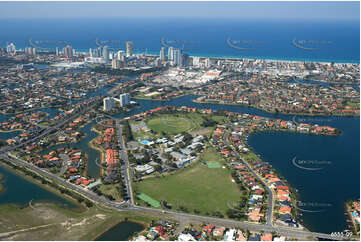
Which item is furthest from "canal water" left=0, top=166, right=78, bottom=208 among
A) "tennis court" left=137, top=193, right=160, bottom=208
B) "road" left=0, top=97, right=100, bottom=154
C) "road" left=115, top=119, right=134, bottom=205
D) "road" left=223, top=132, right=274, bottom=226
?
"road" left=223, top=132, right=274, bottom=226

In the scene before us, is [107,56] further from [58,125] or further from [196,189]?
[196,189]

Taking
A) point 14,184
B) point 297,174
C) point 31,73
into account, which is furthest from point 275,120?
point 31,73

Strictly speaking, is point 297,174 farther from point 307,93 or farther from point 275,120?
point 307,93

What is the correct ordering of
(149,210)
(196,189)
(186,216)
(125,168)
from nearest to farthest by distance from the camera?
(186,216)
(149,210)
(196,189)
(125,168)

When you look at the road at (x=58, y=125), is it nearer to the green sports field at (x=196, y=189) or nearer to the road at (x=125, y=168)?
the road at (x=125, y=168)

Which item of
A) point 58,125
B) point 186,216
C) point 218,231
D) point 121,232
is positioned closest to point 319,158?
point 218,231

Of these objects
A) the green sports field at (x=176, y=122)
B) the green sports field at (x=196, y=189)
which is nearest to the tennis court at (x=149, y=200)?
the green sports field at (x=196, y=189)
